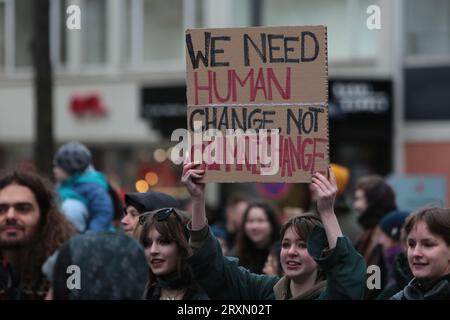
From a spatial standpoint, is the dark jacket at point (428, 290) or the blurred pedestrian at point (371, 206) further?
the blurred pedestrian at point (371, 206)

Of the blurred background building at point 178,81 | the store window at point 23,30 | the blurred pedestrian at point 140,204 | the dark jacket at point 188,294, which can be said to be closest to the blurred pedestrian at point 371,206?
the blurred pedestrian at point 140,204

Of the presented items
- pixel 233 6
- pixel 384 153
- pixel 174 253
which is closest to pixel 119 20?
pixel 233 6

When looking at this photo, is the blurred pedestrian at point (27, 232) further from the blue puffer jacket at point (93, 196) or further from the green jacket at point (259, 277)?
the blue puffer jacket at point (93, 196)

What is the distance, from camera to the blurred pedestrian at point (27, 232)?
16.4ft

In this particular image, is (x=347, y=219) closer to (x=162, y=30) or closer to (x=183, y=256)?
(x=183, y=256)

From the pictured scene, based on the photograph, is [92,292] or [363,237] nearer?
[92,292]

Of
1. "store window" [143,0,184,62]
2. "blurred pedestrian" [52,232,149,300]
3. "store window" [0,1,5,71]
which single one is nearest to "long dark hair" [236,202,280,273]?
"blurred pedestrian" [52,232,149,300]

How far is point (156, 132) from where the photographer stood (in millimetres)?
20281

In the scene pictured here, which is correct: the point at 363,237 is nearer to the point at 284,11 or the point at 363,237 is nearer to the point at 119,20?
the point at 284,11

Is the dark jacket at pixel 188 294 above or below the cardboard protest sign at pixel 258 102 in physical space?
below

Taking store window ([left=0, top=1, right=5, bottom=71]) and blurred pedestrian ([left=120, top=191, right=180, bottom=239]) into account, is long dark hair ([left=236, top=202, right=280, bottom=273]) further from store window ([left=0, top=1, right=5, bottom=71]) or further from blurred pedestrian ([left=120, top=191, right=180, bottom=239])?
store window ([left=0, top=1, right=5, bottom=71])

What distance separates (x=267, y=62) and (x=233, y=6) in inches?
639

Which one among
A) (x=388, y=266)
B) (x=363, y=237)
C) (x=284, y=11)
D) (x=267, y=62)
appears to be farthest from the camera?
(x=284, y=11)

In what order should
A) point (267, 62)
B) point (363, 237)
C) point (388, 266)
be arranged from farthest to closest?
point (363, 237) < point (388, 266) < point (267, 62)
